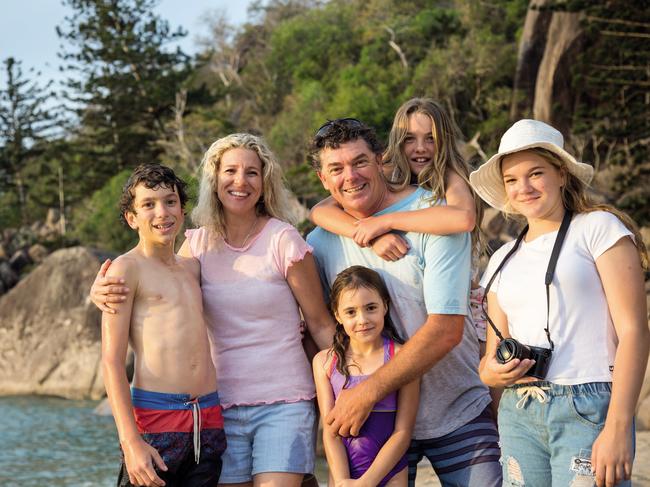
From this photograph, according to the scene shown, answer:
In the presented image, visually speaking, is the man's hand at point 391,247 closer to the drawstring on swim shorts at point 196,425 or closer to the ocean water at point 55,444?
the drawstring on swim shorts at point 196,425

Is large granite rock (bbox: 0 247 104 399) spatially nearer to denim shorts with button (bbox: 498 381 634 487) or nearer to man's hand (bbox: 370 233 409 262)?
man's hand (bbox: 370 233 409 262)

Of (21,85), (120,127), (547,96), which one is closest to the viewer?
(547,96)

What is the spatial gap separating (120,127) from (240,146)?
84.5ft

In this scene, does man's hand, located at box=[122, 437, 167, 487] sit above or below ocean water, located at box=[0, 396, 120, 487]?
above

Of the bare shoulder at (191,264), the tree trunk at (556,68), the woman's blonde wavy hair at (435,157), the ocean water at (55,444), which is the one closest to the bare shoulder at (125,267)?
the bare shoulder at (191,264)

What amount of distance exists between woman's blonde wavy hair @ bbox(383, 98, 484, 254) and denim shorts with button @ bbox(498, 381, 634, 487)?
0.79 m

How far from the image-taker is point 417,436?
273 cm

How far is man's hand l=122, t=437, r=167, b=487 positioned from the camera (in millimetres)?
2496

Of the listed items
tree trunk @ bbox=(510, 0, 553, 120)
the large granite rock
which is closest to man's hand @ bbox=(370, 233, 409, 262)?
the large granite rock

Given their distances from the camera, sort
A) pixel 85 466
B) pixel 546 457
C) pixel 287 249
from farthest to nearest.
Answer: pixel 85 466, pixel 287 249, pixel 546 457

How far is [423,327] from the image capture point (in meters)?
2.63

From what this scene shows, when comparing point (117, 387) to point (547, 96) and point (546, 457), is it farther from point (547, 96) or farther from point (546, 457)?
point (547, 96)

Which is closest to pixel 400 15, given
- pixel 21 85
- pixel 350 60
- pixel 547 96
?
pixel 350 60

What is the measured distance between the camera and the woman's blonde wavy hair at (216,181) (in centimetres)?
291
